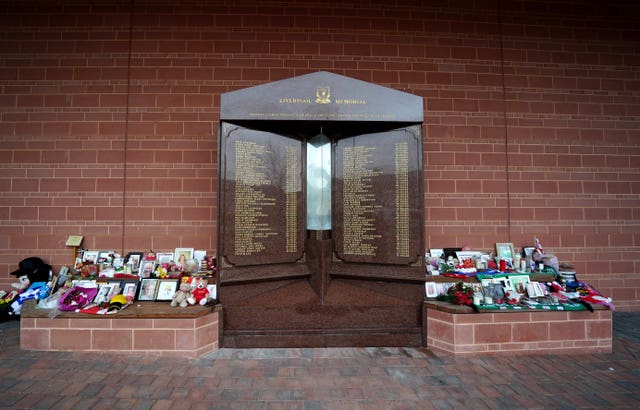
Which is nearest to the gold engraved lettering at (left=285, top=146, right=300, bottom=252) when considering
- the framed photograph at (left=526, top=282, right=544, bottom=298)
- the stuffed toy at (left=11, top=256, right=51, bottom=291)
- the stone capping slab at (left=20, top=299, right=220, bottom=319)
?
the stone capping slab at (left=20, top=299, right=220, bottom=319)

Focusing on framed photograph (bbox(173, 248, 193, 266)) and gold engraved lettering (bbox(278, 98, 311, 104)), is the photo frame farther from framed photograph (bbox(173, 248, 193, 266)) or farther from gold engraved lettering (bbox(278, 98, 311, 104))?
gold engraved lettering (bbox(278, 98, 311, 104))

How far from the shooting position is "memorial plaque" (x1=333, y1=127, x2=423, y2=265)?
12.7 feet

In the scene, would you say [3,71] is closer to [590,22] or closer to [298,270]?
[298,270]

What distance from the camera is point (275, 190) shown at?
155 inches

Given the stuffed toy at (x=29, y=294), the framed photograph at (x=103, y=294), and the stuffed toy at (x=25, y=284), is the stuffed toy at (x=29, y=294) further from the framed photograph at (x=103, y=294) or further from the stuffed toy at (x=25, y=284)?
the framed photograph at (x=103, y=294)

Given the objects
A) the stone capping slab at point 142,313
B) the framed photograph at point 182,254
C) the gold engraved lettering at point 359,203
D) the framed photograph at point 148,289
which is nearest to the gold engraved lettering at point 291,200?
the gold engraved lettering at point 359,203

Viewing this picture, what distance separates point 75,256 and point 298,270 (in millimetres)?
3448

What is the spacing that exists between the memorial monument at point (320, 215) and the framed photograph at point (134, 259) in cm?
161

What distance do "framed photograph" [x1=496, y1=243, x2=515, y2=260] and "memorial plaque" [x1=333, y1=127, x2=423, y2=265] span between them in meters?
1.93

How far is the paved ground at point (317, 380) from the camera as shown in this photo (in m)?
2.56

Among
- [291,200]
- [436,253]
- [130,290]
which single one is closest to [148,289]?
[130,290]

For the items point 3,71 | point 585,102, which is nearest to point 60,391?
point 3,71

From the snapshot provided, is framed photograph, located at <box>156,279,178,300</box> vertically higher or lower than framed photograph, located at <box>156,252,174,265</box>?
lower

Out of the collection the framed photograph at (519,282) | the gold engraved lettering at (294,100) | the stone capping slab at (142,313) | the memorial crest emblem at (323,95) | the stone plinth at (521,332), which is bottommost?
the stone plinth at (521,332)
